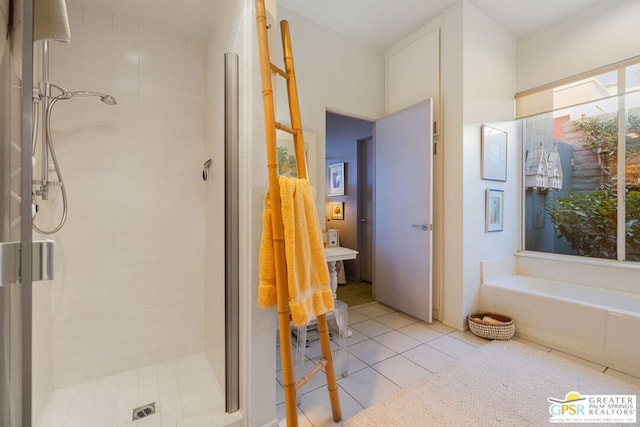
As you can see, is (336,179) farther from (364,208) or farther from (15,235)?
(15,235)

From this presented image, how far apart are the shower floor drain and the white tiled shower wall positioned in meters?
0.47

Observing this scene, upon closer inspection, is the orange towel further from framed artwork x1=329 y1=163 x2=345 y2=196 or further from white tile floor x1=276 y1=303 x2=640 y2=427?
framed artwork x1=329 y1=163 x2=345 y2=196

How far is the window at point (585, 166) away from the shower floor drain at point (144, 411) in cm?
369

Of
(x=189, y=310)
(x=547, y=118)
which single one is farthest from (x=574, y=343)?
(x=189, y=310)

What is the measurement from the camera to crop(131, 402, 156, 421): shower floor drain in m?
1.41

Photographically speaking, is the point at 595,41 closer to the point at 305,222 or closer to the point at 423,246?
the point at 423,246

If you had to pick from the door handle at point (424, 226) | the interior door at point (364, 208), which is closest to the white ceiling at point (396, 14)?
the interior door at point (364, 208)

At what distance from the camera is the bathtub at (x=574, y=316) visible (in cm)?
183

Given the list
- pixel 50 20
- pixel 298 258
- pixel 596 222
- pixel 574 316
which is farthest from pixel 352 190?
pixel 50 20

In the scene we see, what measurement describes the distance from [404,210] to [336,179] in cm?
190

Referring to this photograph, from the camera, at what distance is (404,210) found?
281cm

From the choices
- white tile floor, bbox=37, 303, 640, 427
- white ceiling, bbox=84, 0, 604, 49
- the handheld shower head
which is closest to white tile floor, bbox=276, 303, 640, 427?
white tile floor, bbox=37, 303, 640, 427

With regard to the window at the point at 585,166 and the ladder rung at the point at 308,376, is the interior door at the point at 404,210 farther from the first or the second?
the ladder rung at the point at 308,376

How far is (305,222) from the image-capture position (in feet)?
4.06
